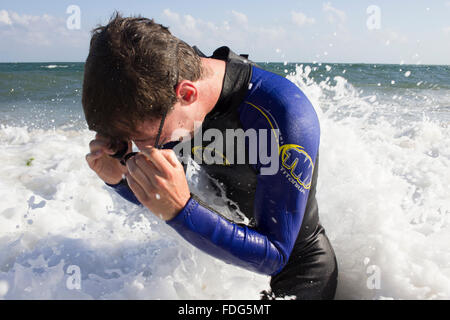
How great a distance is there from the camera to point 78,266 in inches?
93.7

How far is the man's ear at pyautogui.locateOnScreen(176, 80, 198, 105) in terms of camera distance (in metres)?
1.62

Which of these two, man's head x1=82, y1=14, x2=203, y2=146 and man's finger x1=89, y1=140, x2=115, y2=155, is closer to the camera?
man's head x1=82, y1=14, x2=203, y2=146

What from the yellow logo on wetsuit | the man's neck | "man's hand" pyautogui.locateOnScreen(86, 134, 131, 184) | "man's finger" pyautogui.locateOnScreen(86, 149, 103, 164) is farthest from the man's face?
the yellow logo on wetsuit

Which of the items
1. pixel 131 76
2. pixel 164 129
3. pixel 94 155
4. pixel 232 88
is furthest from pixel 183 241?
pixel 131 76

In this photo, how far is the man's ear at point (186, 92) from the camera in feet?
5.31

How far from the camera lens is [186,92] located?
1.65 m

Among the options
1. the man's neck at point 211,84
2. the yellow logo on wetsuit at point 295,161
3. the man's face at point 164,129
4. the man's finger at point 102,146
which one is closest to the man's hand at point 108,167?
the man's finger at point 102,146

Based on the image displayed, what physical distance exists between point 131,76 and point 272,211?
0.85m

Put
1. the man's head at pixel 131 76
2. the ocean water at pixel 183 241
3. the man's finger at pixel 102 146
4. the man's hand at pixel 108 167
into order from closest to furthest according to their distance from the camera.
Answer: the man's head at pixel 131 76 < the man's finger at pixel 102 146 < the man's hand at pixel 108 167 < the ocean water at pixel 183 241

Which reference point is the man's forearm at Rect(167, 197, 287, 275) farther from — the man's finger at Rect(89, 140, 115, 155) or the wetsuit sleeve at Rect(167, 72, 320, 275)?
the man's finger at Rect(89, 140, 115, 155)

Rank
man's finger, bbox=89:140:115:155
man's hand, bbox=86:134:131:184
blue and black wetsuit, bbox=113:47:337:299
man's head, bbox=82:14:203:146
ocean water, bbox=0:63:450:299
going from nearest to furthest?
man's head, bbox=82:14:203:146
blue and black wetsuit, bbox=113:47:337:299
man's finger, bbox=89:140:115:155
man's hand, bbox=86:134:131:184
ocean water, bbox=0:63:450:299

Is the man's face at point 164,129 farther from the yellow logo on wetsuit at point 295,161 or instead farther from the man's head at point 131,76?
the yellow logo on wetsuit at point 295,161

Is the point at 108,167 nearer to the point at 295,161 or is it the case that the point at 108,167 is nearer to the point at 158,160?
the point at 158,160

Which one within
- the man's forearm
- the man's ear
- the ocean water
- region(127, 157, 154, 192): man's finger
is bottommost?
the ocean water
